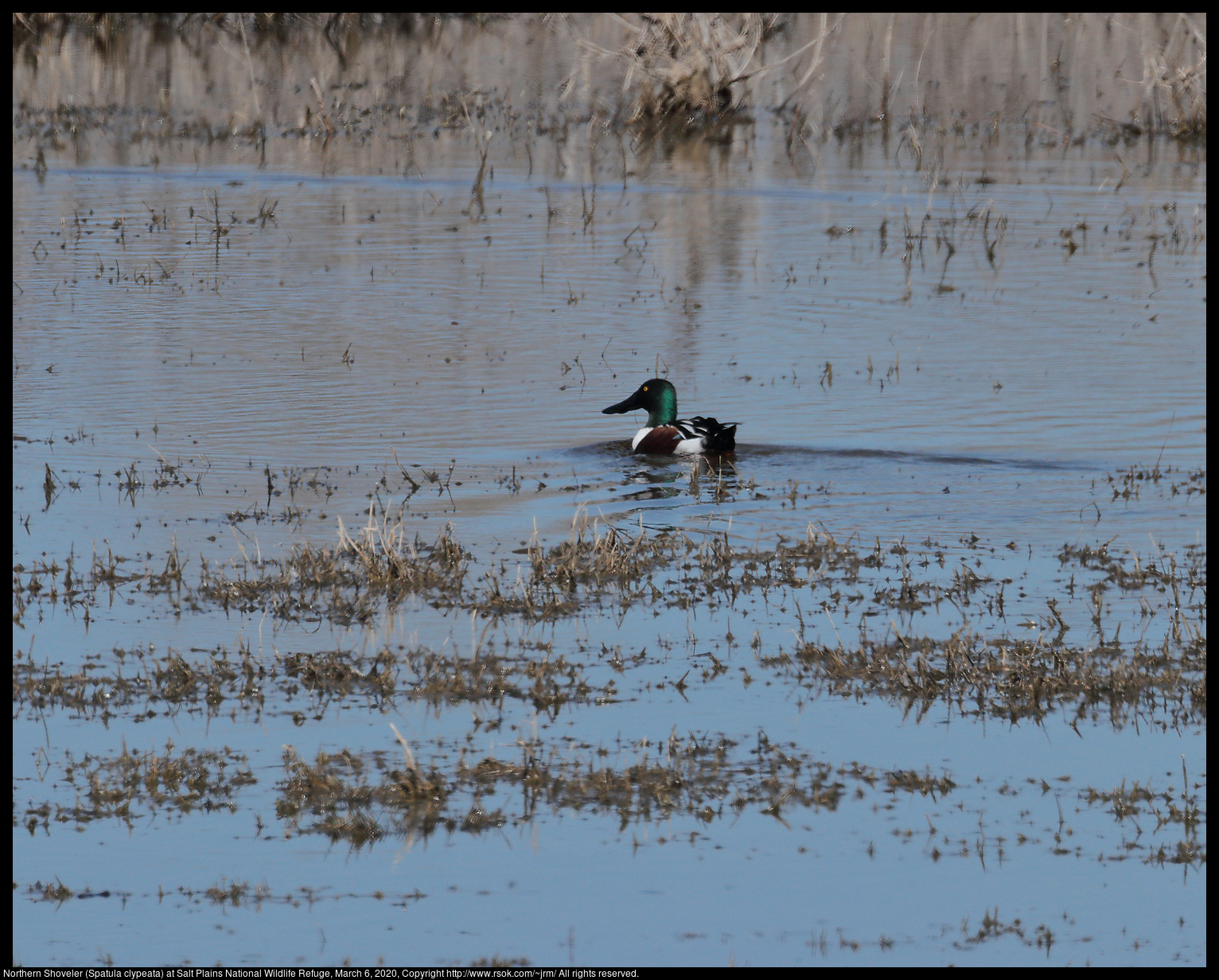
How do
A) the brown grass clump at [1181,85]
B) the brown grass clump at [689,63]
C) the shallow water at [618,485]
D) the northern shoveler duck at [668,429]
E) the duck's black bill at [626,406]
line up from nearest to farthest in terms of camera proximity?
the shallow water at [618,485]
the northern shoveler duck at [668,429]
the duck's black bill at [626,406]
the brown grass clump at [1181,85]
the brown grass clump at [689,63]

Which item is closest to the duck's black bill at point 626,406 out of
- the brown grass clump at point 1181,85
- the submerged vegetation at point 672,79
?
the submerged vegetation at point 672,79

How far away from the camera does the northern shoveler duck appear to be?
1218 cm

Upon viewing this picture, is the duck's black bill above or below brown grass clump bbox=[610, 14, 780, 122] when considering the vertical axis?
below

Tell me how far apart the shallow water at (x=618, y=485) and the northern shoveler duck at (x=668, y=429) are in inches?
8.6

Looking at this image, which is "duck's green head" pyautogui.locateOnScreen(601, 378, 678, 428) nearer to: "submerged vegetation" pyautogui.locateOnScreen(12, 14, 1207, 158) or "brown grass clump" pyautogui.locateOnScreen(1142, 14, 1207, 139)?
"submerged vegetation" pyautogui.locateOnScreen(12, 14, 1207, 158)

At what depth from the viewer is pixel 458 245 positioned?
814 inches

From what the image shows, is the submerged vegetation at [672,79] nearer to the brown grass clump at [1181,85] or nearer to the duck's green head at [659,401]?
the brown grass clump at [1181,85]

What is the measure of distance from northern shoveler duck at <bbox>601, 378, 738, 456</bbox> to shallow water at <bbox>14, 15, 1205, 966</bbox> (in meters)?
0.22

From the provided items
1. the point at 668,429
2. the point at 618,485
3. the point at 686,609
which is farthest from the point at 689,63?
the point at 686,609

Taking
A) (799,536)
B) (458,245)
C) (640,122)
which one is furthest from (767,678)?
(640,122)

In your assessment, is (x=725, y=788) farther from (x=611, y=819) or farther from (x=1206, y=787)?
(x=1206, y=787)

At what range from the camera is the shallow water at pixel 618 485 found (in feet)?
18.0

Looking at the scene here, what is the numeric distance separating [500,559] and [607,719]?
2529mm

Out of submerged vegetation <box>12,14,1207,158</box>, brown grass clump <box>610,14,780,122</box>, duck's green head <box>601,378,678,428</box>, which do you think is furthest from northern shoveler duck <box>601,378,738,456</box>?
brown grass clump <box>610,14,780,122</box>
